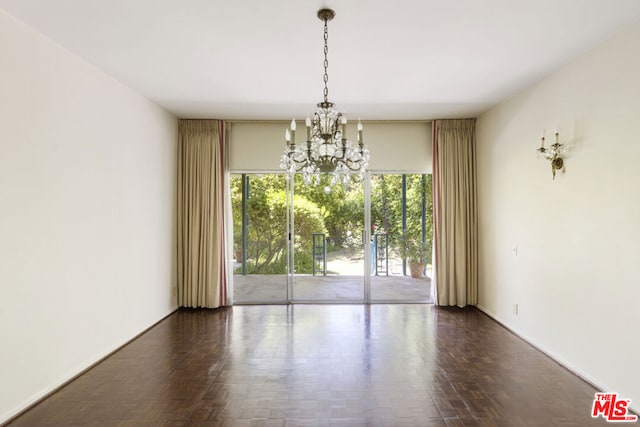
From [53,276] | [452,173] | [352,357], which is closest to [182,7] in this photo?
[53,276]

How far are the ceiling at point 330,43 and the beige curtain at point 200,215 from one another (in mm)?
981

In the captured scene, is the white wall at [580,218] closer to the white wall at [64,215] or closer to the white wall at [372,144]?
the white wall at [372,144]

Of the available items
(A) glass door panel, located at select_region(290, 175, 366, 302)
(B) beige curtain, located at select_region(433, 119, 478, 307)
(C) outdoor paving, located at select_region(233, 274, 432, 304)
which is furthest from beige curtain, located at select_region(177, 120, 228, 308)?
(B) beige curtain, located at select_region(433, 119, 478, 307)

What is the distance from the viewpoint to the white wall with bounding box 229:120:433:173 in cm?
535

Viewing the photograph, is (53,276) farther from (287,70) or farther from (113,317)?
(287,70)

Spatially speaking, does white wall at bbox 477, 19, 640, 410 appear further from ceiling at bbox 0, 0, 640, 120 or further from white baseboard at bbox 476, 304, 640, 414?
ceiling at bbox 0, 0, 640, 120

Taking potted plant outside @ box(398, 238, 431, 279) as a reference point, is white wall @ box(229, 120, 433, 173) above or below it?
above

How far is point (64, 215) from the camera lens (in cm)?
294

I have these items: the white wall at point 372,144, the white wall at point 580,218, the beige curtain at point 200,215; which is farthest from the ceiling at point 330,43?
the white wall at point 372,144

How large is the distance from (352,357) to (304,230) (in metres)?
Answer: 2.50

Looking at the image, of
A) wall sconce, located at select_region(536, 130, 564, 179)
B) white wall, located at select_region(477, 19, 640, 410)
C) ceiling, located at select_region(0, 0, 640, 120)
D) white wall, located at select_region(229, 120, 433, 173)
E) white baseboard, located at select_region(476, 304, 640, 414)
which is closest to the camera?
ceiling, located at select_region(0, 0, 640, 120)

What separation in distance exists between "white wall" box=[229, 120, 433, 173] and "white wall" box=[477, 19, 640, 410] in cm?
117

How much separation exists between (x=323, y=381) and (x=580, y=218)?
266cm

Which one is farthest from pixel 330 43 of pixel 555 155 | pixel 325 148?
pixel 555 155
